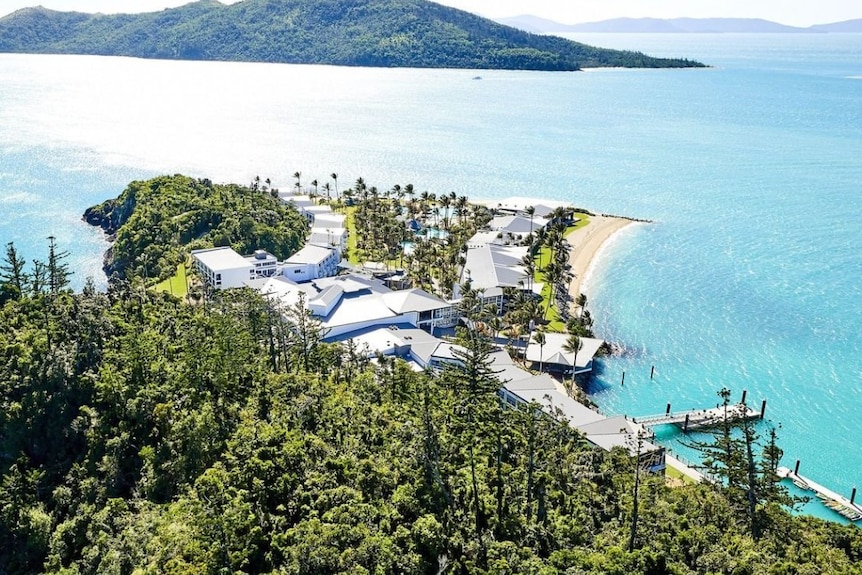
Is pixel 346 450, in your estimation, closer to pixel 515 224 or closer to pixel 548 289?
pixel 548 289

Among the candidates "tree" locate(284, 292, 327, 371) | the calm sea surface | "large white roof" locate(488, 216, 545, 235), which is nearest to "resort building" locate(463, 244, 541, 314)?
the calm sea surface

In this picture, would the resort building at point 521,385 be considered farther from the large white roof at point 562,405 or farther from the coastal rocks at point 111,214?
the coastal rocks at point 111,214

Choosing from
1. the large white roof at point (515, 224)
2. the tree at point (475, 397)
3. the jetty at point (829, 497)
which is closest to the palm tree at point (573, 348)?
the tree at point (475, 397)

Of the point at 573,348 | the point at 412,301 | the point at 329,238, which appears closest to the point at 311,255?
the point at 329,238

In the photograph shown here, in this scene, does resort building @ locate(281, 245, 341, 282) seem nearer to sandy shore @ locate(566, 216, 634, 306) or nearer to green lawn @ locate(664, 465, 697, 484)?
sandy shore @ locate(566, 216, 634, 306)

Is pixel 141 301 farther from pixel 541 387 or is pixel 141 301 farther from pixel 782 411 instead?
pixel 782 411

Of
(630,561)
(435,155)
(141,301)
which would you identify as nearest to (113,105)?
(435,155)
